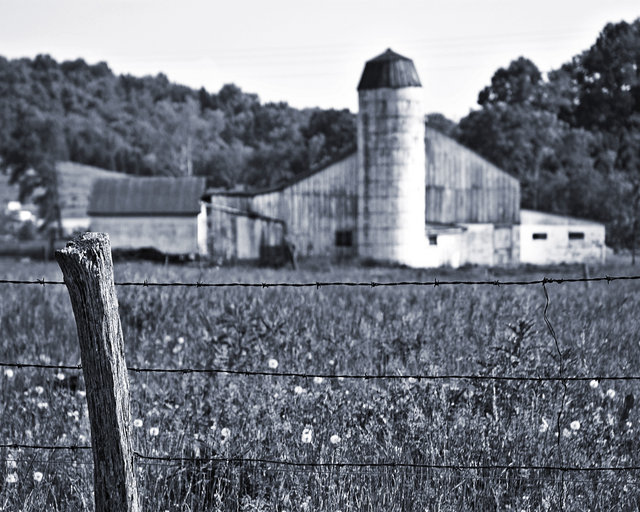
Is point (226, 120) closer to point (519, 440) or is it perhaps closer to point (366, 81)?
point (366, 81)

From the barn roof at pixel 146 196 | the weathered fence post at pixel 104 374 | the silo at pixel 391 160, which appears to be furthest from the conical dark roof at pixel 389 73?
the weathered fence post at pixel 104 374

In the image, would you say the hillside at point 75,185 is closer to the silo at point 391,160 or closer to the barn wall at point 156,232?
the barn wall at point 156,232

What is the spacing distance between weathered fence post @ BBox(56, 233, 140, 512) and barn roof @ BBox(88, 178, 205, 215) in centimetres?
3702

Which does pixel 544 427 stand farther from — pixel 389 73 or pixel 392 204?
pixel 389 73

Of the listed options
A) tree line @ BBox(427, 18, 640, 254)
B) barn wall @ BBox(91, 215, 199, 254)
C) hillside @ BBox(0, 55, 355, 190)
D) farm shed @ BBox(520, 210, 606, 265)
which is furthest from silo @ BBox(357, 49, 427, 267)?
hillside @ BBox(0, 55, 355, 190)

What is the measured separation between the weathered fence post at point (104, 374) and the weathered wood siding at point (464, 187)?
115 ft


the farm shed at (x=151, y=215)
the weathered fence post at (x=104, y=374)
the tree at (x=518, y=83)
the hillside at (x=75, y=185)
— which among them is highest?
the tree at (x=518, y=83)

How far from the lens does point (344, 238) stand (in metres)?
36.6

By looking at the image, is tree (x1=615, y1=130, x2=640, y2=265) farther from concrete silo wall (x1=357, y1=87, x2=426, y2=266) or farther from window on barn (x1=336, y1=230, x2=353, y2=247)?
window on barn (x1=336, y1=230, x2=353, y2=247)

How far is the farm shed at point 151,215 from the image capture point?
40781 millimetres

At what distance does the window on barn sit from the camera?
36.5m

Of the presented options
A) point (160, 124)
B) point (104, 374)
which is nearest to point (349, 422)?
point (104, 374)

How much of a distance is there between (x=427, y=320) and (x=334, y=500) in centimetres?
477

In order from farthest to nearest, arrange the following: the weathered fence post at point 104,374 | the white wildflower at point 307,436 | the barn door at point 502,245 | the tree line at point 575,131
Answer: the tree line at point 575,131, the barn door at point 502,245, the white wildflower at point 307,436, the weathered fence post at point 104,374
